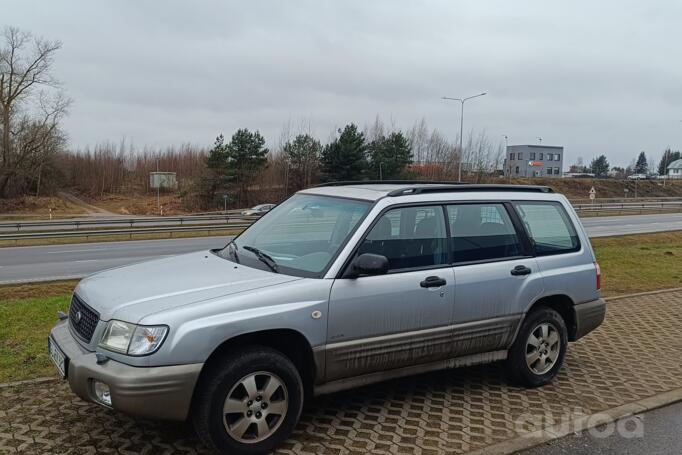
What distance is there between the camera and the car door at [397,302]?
13.0ft

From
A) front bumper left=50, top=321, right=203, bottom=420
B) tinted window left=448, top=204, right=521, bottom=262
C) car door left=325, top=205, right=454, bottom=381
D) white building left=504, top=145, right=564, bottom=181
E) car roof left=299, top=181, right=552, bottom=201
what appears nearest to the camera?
front bumper left=50, top=321, right=203, bottom=420

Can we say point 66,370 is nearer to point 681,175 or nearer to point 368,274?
point 368,274

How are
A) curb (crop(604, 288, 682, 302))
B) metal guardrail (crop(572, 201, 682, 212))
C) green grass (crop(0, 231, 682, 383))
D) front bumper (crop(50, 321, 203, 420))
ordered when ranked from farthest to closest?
1. metal guardrail (crop(572, 201, 682, 212))
2. curb (crop(604, 288, 682, 302))
3. green grass (crop(0, 231, 682, 383))
4. front bumper (crop(50, 321, 203, 420))

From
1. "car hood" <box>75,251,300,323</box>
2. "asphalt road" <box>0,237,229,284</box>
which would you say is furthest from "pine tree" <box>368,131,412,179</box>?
"car hood" <box>75,251,300,323</box>

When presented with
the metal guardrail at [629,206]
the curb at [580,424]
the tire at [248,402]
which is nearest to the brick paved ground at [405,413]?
the curb at [580,424]

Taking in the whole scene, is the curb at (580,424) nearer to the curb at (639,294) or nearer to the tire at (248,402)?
the tire at (248,402)

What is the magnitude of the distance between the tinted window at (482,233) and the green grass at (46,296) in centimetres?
373

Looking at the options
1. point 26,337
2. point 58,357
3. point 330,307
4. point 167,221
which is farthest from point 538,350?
point 167,221

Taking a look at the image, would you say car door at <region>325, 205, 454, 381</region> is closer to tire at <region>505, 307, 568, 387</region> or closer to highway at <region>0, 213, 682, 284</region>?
tire at <region>505, 307, 568, 387</region>

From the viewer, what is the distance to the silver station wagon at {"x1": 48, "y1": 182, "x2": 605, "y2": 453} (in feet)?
11.2

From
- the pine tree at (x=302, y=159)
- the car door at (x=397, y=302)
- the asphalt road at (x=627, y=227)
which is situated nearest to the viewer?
the car door at (x=397, y=302)

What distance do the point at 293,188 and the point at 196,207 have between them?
1040cm

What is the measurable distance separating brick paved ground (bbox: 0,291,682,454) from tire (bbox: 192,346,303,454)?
24 centimetres

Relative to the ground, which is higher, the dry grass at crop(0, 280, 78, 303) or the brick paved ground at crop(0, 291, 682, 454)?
the brick paved ground at crop(0, 291, 682, 454)
